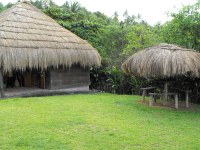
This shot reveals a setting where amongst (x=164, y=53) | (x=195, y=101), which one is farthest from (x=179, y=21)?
(x=195, y=101)

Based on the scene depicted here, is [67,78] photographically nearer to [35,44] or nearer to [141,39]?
[35,44]

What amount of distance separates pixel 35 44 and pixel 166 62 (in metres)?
6.07

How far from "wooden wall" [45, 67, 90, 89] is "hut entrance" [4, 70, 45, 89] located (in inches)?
32.8

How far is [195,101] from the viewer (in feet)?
37.8

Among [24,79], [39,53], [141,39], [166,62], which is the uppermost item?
[141,39]

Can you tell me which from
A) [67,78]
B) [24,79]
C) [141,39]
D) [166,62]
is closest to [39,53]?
[67,78]

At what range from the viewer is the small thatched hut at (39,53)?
471 inches

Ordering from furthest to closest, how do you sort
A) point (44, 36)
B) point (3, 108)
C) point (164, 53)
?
point (44, 36) < point (164, 53) < point (3, 108)

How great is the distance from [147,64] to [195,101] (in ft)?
11.2

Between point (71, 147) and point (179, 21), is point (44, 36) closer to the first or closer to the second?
point (179, 21)

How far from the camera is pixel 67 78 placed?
14547mm

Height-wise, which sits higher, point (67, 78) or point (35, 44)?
point (35, 44)

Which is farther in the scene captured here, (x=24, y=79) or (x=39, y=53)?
(x=24, y=79)

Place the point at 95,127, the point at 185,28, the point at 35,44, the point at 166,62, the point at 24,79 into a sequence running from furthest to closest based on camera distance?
the point at 24,79 → the point at 35,44 → the point at 185,28 → the point at 166,62 → the point at 95,127
